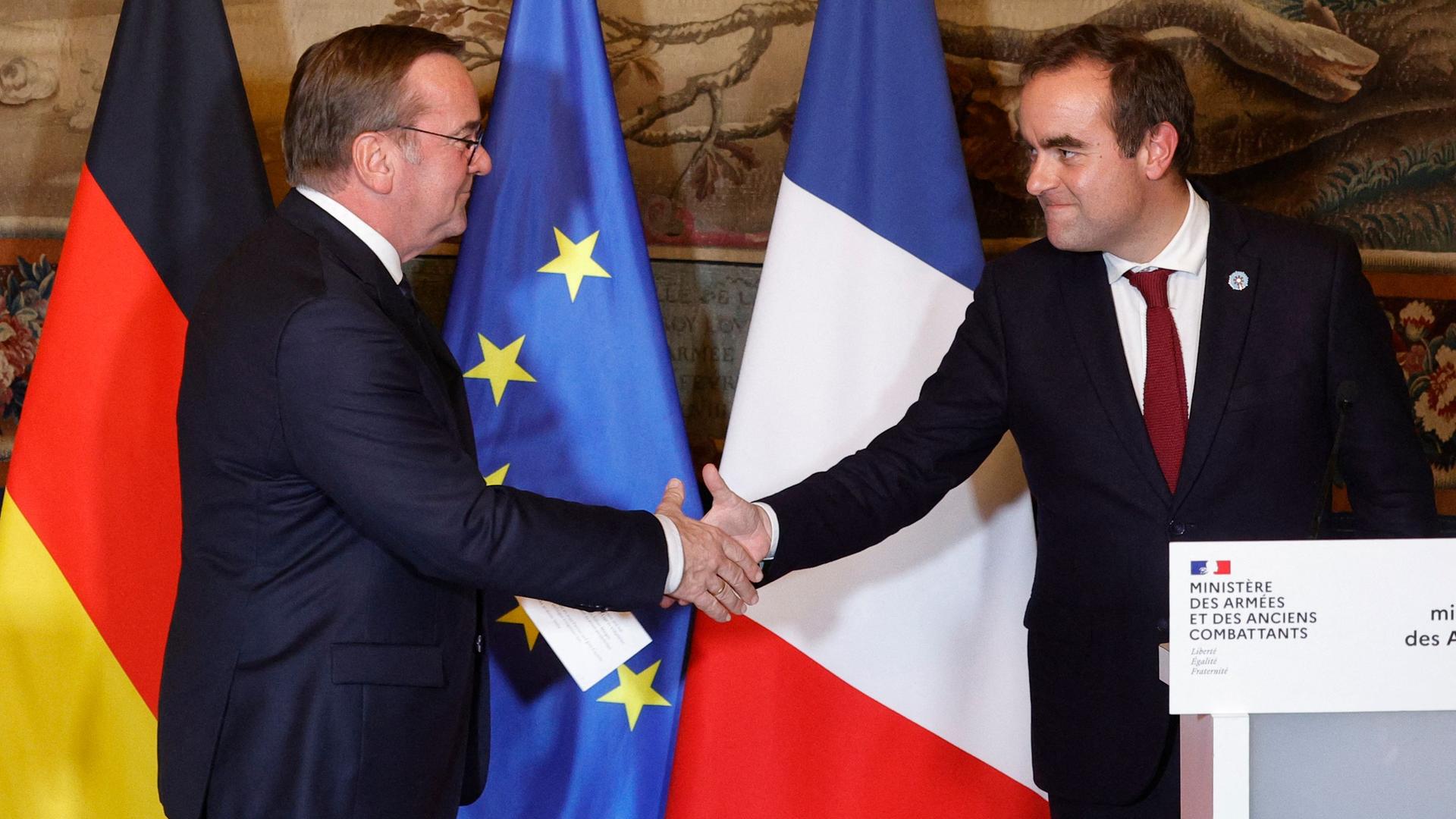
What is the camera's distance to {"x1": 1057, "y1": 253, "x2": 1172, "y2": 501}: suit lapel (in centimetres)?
229

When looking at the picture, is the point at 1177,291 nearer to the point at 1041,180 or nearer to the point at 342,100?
the point at 1041,180

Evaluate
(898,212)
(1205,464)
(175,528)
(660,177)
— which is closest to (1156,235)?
(1205,464)

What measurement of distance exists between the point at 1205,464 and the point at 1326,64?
5.94ft

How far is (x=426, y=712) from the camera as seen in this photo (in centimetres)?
202

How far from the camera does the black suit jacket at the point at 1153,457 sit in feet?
7.47

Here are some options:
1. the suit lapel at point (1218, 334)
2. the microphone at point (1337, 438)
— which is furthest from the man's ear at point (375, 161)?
the microphone at point (1337, 438)

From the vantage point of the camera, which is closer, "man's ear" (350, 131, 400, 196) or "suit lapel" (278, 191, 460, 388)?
"suit lapel" (278, 191, 460, 388)

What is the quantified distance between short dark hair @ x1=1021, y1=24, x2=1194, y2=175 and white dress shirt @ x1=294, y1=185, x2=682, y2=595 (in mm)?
1109

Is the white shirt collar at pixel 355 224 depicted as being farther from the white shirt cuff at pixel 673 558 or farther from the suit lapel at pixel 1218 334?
the suit lapel at pixel 1218 334

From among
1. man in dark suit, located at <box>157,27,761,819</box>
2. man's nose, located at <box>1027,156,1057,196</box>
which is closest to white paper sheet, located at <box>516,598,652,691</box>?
man in dark suit, located at <box>157,27,761,819</box>

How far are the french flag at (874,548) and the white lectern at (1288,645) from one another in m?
1.37

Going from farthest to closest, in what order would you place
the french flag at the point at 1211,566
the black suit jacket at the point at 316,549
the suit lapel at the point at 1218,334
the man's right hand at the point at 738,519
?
the man's right hand at the point at 738,519 → the suit lapel at the point at 1218,334 → the black suit jacket at the point at 316,549 → the french flag at the point at 1211,566

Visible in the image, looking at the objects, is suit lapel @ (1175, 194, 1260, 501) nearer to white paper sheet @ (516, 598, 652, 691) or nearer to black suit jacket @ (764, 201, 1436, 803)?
black suit jacket @ (764, 201, 1436, 803)

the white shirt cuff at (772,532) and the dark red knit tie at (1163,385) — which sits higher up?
the dark red knit tie at (1163,385)
